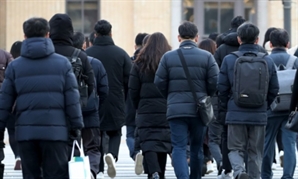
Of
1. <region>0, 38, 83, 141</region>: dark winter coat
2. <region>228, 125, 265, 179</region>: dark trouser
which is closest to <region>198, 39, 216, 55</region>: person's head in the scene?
<region>228, 125, 265, 179</region>: dark trouser

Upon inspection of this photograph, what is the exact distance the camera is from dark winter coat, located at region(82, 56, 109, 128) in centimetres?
1234

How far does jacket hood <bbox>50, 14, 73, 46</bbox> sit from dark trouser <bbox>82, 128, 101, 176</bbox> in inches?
58.0

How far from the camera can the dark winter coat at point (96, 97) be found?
12336 mm

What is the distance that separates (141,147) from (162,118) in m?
0.48

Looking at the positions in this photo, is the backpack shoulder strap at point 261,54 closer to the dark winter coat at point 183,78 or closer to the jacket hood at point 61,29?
the dark winter coat at point 183,78

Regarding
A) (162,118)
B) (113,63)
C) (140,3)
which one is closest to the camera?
(162,118)

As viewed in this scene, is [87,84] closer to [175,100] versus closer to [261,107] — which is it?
[175,100]

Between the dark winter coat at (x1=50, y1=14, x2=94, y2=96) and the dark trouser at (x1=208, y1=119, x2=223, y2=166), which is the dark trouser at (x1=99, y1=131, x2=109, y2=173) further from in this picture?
the dark winter coat at (x1=50, y1=14, x2=94, y2=96)

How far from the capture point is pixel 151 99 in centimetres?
1311

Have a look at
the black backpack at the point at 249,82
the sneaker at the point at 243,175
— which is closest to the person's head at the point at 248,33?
the black backpack at the point at 249,82

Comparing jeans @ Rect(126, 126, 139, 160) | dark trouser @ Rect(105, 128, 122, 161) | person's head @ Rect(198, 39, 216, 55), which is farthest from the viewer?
jeans @ Rect(126, 126, 139, 160)

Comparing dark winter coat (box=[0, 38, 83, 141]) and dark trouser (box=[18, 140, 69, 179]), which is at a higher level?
dark winter coat (box=[0, 38, 83, 141])

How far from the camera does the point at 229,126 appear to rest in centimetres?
1215

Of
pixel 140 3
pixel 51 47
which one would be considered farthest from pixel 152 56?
pixel 140 3
